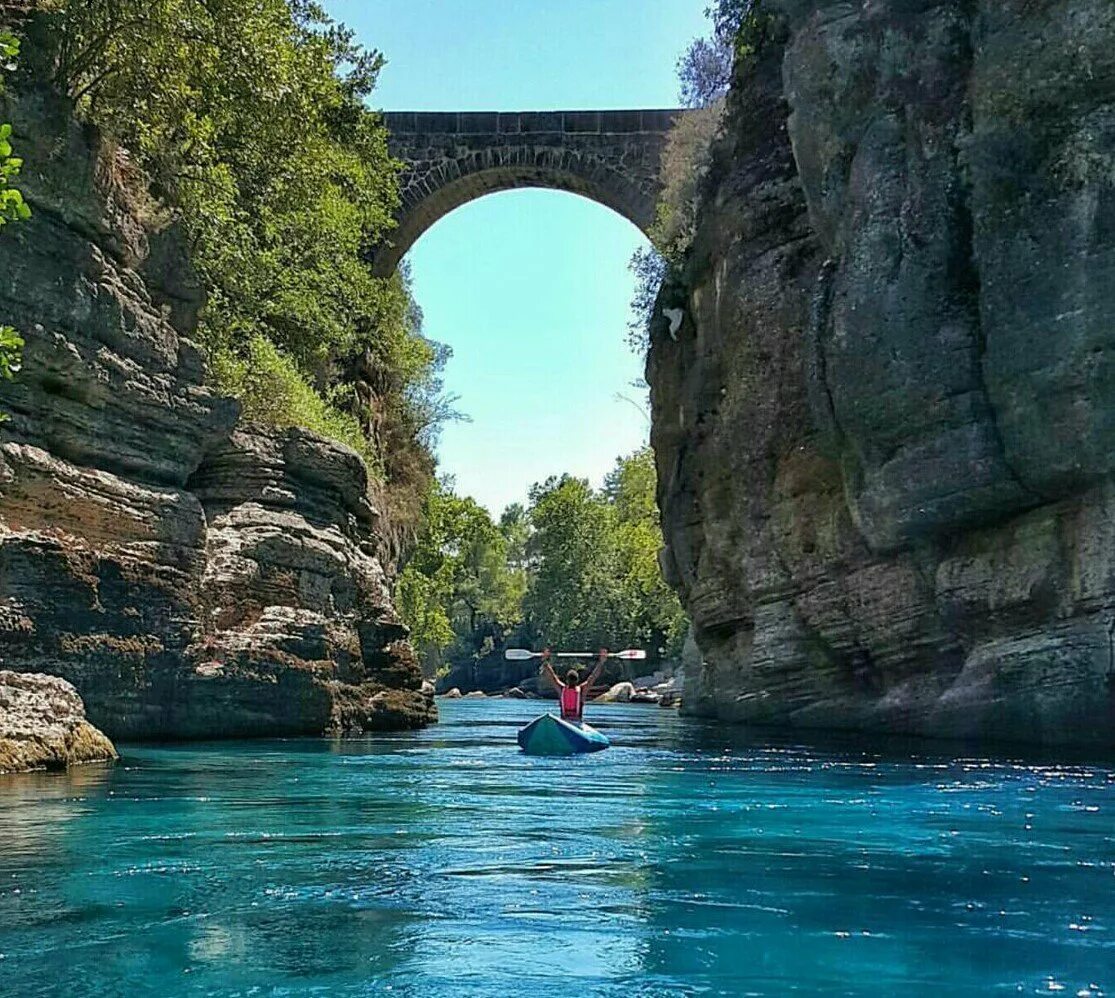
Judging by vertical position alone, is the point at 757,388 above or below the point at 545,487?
below

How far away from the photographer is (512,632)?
6756cm

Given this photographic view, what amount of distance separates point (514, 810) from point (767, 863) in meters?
2.76

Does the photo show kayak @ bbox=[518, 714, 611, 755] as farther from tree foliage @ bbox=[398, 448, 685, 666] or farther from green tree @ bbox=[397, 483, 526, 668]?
tree foliage @ bbox=[398, 448, 685, 666]

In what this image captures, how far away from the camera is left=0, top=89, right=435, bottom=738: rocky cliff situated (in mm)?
12234

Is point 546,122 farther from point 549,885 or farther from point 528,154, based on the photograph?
point 549,885

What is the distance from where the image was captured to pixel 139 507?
1337 centimetres

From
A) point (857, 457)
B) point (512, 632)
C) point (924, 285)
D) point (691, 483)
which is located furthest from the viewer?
point (512, 632)

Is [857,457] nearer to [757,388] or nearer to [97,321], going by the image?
[757,388]

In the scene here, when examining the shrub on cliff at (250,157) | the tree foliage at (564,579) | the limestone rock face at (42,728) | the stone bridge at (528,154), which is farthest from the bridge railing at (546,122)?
the limestone rock face at (42,728)

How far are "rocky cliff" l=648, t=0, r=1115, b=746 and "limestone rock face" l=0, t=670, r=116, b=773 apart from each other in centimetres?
1006

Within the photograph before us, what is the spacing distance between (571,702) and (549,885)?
1176 centimetres

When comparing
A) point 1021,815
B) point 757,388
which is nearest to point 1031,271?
point 757,388

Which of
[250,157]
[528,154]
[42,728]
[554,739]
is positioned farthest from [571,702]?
[528,154]

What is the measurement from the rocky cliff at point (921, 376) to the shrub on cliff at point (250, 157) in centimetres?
678
